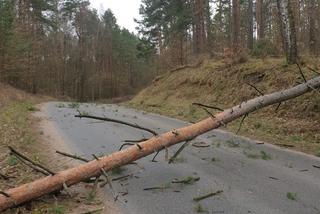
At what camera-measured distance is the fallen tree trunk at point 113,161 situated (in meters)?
5.97

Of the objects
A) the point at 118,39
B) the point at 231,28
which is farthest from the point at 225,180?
the point at 118,39

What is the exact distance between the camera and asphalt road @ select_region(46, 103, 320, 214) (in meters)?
6.29

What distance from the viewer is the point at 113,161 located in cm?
682

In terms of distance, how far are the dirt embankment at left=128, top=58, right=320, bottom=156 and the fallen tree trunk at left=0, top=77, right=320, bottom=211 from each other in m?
2.89

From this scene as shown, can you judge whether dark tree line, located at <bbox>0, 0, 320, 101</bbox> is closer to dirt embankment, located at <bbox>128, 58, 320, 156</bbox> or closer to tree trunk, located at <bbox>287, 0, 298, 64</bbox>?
tree trunk, located at <bbox>287, 0, 298, 64</bbox>

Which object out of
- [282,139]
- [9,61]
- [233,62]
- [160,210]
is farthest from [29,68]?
[160,210]

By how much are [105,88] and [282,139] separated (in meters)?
55.5

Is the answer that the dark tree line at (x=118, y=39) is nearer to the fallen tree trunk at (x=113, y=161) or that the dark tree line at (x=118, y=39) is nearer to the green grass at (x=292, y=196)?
the fallen tree trunk at (x=113, y=161)

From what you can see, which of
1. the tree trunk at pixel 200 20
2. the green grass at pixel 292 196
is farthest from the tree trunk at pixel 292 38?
the tree trunk at pixel 200 20

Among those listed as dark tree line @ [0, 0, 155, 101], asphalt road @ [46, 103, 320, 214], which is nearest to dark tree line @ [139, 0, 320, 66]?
asphalt road @ [46, 103, 320, 214]

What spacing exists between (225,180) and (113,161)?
2134 mm

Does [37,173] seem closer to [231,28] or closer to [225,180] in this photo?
[225,180]

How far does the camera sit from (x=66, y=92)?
6556cm

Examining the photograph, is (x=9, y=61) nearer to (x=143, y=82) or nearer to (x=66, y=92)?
(x=66, y=92)
